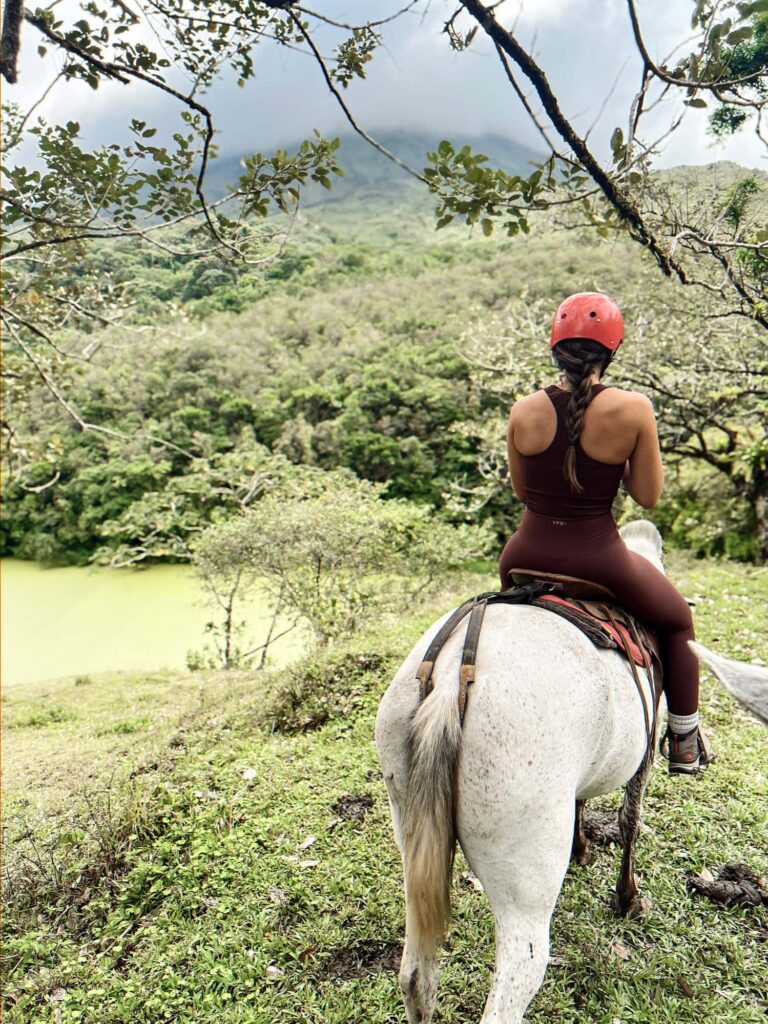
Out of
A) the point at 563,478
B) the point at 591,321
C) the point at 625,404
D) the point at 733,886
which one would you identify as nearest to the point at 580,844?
the point at 733,886

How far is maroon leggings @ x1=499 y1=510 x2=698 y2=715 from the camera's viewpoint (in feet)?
6.30

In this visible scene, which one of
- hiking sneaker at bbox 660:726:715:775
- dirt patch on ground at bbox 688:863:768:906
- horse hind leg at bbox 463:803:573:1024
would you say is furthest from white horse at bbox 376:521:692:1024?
dirt patch on ground at bbox 688:863:768:906

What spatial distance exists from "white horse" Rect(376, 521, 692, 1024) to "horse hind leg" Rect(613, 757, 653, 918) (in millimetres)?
923

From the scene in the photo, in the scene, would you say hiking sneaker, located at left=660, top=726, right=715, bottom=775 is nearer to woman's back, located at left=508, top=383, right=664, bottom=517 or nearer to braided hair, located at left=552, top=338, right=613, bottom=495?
woman's back, located at left=508, top=383, right=664, bottom=517

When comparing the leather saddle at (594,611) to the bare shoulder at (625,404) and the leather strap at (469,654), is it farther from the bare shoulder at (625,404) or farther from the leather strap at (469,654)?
the bare shoulder at (625,404)

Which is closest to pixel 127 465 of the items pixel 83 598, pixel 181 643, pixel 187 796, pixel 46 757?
pixel 83 598

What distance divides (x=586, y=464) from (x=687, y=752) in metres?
1.25

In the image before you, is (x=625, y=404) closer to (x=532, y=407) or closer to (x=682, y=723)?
(x=532, y=407)

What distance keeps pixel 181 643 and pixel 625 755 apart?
1457 centimetres

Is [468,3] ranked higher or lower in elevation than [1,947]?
higher

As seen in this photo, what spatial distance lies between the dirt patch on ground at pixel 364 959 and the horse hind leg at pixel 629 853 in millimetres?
919

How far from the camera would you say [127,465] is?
24.6m

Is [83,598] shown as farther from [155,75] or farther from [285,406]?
[155,75]

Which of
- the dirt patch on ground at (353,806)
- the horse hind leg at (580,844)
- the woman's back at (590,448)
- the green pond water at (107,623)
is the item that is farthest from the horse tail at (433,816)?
the green pond water at (107,623)
